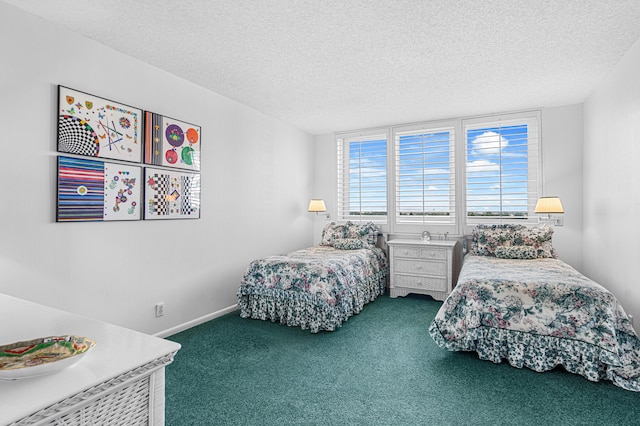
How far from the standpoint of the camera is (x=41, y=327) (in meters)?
1.19

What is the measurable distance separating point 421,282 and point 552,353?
2.07 m

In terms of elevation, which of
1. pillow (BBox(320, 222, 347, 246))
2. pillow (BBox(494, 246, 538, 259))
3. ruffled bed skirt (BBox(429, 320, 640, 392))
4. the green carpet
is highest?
pillow (BBox(320, 222, 347, 246))

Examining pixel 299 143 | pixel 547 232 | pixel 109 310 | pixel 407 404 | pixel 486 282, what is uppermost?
pixel 299 143

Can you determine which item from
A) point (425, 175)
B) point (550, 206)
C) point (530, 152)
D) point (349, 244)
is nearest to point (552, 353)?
point (550, 206)

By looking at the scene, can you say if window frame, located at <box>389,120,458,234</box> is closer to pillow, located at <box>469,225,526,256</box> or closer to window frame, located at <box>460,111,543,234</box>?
window frame, located at <box>460,111,543,234</box>

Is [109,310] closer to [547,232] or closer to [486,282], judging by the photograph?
[486,282]

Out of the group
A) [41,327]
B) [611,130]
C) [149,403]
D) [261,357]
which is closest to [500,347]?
[261,357]

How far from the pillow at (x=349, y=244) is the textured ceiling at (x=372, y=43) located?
1.85 m

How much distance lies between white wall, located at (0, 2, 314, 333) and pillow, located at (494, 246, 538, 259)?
9.43 ft

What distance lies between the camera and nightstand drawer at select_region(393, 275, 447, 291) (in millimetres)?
4449

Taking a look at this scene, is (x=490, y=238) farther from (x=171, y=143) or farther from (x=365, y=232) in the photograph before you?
(x=171, y=143)

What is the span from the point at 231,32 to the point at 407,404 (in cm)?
286

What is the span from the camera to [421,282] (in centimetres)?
456

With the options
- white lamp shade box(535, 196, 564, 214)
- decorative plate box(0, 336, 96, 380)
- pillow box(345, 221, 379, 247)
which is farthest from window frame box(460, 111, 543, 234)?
decorative plate box(0, 336, 96, 380)
